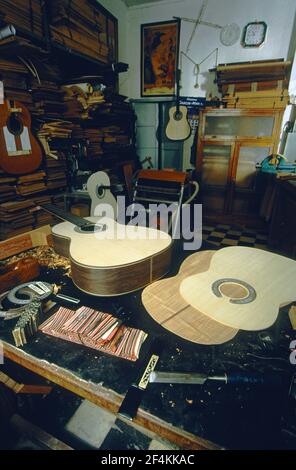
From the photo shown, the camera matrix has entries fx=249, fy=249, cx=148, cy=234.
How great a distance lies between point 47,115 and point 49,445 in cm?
329

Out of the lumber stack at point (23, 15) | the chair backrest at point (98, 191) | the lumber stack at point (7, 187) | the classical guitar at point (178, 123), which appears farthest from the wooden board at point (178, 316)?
the classical guitar at point (178, 123)

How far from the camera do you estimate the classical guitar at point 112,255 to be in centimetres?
152

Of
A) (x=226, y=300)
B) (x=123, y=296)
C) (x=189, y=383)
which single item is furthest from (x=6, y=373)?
(x=226, y=300)

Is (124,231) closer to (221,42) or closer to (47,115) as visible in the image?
(47,115)

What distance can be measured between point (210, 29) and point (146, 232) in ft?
17.1

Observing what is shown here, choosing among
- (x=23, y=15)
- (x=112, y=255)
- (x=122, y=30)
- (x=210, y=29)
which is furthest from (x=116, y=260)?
(x=122, y=30)

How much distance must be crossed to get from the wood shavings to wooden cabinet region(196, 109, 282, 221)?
3.85 meters

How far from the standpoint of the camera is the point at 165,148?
225 inches

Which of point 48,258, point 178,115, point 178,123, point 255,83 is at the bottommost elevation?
point 48,258

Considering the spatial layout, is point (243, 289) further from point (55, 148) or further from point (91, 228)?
point (55, 148)

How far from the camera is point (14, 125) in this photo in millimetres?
2744

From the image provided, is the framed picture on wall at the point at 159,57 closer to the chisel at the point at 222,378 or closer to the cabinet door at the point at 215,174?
the cabinet door at the point at 215,174

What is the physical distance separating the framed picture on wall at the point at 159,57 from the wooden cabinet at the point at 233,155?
1.39 metres

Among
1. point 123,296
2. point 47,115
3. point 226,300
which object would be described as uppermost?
point 47,115
